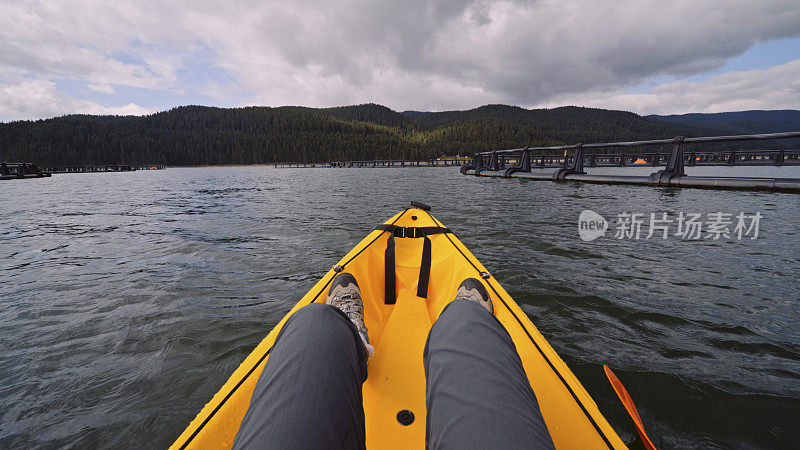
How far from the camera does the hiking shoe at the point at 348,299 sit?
239 centimetres

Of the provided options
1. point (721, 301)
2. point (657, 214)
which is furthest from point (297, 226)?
point (657, 214)

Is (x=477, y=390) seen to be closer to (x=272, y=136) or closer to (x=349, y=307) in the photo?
(x=349, y=307)

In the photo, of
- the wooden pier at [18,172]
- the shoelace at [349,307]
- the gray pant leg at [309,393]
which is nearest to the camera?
the gray pant leg at [309,393]

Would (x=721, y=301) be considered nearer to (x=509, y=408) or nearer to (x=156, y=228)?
(x=509, y=408)

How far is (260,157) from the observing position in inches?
5384

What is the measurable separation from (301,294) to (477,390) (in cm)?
335

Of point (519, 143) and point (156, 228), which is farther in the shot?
point (519, 143)

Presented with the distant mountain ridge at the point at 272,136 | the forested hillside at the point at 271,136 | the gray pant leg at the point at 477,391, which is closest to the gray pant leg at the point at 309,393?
→ the gray pant leg at the point at 477,391

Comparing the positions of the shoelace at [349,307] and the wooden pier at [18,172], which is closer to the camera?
the shoelace at [349,307]

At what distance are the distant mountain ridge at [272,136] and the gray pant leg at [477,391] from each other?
116000 millimetres

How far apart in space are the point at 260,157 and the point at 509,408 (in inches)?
6070

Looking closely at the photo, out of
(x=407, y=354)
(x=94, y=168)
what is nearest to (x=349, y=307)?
(x=407, y=354)

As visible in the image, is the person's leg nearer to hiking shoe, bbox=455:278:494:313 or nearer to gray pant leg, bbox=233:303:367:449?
gray pant leg, bbox=233:303:367:449

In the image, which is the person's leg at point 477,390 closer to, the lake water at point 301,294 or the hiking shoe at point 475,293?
the hiking shoe at point 475,293
